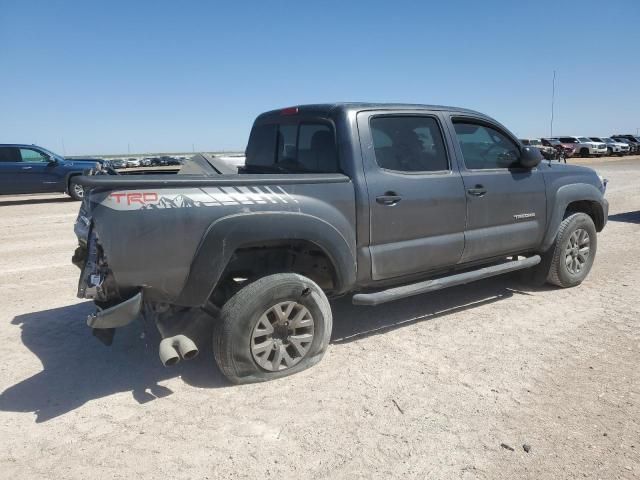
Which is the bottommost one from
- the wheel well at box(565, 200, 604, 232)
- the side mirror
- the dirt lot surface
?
the dirt lot surface

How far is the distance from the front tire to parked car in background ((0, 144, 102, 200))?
1273cm

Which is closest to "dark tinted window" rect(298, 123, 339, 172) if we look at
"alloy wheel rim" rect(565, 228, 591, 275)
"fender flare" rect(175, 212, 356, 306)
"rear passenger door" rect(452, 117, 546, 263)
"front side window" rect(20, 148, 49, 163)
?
"fender flare" rect(175, 212, 356, 306)

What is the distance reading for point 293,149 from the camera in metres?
4.31

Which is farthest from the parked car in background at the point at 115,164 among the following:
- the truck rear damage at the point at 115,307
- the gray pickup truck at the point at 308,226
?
the truck rear damage at the point at 115,307

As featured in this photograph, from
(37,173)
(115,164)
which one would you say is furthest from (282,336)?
(115,164)

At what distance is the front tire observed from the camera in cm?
527

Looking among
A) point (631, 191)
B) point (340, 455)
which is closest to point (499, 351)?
point (340, 455)

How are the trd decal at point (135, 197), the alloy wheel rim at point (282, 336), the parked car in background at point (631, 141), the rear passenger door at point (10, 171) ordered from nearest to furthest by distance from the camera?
the trd decal at point (135, 197) → the alloy wheel rim at point (282, 336) → the rear passenger door at point (10, 171) → the parked car in background at point (631, 141)

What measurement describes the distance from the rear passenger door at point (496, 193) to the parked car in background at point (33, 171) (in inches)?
485

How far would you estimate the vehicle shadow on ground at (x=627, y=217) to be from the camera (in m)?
10.2

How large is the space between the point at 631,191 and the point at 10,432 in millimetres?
17202

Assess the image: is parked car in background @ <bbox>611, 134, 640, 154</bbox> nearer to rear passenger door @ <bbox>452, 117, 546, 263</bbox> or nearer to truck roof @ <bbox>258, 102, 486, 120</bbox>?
rear passenger door @ <bbox>452, 117, 546, 263</bbox>

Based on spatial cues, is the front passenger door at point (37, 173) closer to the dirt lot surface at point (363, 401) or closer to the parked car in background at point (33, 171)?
the parked car in background at point (33, 171)

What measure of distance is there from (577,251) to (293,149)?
3.42 meters
